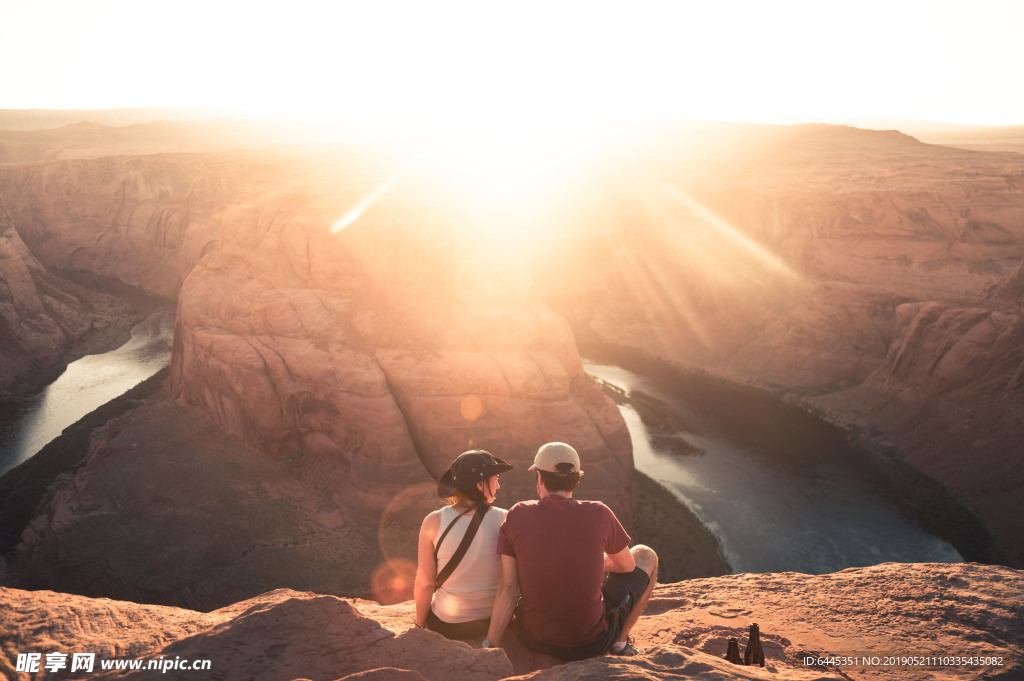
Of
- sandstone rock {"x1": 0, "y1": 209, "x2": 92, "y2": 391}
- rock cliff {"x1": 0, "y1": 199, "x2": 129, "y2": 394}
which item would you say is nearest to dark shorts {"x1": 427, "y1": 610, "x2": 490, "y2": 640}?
rock cliff {"x1": 0, "y1": 199, "x2": 129, "y2": 394}

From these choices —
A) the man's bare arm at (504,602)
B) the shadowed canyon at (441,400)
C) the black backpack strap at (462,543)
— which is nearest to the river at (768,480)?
the shadowed canyon at (441,400)

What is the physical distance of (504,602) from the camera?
638cm

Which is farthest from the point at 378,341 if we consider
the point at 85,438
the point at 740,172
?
the point at 740,172

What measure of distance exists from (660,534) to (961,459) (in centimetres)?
1885

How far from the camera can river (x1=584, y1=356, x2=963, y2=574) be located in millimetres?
28734

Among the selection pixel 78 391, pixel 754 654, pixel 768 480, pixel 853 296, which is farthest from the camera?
pixel 853 296

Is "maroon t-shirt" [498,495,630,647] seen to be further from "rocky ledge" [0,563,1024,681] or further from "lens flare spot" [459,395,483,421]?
"lens flare spot" [459,395,483,421]

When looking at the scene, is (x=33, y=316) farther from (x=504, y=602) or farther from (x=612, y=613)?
(x=612, y=613)

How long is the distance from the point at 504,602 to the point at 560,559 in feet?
2.63

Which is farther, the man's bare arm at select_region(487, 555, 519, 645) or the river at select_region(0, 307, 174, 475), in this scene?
the river at select_region(0, 307, 174, 475)

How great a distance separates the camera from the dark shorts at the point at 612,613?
6.35m

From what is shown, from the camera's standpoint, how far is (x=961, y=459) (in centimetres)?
3403

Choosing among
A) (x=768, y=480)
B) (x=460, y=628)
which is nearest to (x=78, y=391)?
(x=768, y=480)

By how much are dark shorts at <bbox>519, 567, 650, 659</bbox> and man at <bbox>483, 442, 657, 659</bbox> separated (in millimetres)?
10
